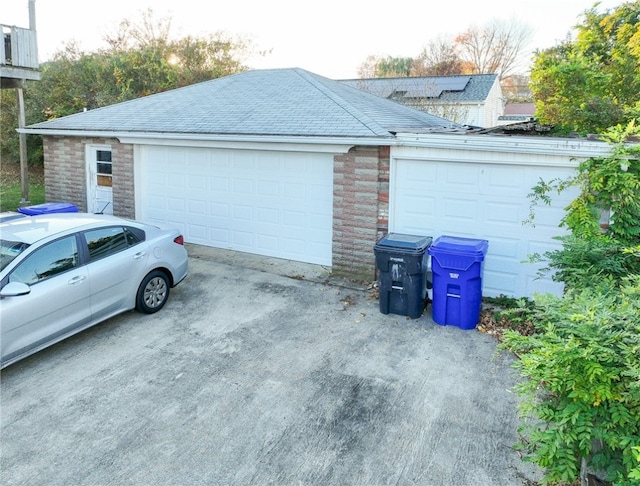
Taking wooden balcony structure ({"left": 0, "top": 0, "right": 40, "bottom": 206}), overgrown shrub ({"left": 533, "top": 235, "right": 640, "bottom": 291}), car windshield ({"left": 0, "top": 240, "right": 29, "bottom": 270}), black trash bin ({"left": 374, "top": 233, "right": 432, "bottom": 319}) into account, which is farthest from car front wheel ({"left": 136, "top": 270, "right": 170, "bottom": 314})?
wooden balcony structure ({"left": 0, "top": 0, "right": 40, "bottom": 206})

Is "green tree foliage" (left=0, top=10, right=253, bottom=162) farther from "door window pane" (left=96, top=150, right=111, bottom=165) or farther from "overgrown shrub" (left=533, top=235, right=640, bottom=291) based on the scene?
"overgrown shrub" (left=533, top=235, right=640, bottom=291)

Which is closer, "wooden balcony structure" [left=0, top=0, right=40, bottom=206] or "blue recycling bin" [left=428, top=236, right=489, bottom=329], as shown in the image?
"blue recycling bin" [left=428, top=236, right=489, bottom=329]

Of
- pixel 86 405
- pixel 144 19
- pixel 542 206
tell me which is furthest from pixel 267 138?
pixel 144 19

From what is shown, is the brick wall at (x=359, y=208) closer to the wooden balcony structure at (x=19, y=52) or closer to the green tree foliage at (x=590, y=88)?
the green tree foliage at (x=590, y=88)

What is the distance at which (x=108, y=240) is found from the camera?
6418 millimetres

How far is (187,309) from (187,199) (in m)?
4.02

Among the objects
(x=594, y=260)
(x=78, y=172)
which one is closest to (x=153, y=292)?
(x=594, y=260)

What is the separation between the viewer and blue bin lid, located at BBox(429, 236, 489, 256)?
6602 millimetres

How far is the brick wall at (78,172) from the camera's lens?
11188 mm

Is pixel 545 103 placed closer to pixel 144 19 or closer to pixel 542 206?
pixel 542 206

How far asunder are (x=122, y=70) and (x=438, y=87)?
53.7 ft

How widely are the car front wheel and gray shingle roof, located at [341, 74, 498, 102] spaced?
21.5 meters

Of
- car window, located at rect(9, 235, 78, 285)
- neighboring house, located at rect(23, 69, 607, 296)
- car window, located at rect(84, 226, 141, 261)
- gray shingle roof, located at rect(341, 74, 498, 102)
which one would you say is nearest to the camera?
car window, located at rect(9, 235, 78, 285)

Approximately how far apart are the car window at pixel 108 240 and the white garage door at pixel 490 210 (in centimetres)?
418
